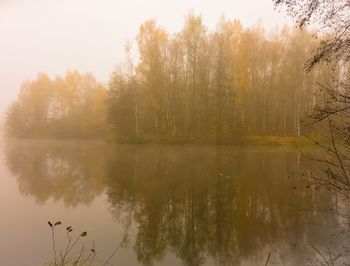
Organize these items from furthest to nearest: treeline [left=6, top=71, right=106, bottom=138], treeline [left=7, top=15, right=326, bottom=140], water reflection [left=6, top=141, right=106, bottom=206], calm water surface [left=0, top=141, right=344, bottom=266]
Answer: treeline [left=6, top=71, right=106, bottom=138] < treeline [left=7, top=15, right=326, bottom=140] < water reflection [left=6, top=141, right=106, bottom=206] < calm water surface [left=0, top=141, right=344, bottom=266]

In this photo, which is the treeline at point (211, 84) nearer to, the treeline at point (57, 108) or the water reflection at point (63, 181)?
the treeline at point (57, 108)

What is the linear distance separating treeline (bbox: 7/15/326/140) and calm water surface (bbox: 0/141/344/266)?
16.1 metres

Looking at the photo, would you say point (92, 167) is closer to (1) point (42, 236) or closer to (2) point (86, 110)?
(1) point (42, 236)

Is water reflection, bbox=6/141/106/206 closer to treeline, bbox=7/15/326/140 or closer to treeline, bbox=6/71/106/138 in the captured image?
treeline, bbox=7/15/326/140

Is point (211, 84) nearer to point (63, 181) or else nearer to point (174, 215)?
point (63, 181)

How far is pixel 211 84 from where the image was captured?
31656mm

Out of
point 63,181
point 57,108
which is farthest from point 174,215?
point 57,108

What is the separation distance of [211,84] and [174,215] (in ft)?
81.2

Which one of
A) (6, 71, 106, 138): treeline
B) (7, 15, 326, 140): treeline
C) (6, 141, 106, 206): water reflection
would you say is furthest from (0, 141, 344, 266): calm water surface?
(6, 71, 106, 138): treeline

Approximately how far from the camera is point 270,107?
31703 millimetres

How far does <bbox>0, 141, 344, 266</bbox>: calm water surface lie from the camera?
5.82m

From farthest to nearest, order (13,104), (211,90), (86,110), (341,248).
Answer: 1. (13,104)
2. (86,110)
3. (211,90)
4. (341,248)

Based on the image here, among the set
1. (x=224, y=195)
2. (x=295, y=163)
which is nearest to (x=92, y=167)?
(x=224, y=195)

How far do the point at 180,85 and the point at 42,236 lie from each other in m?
27.1
